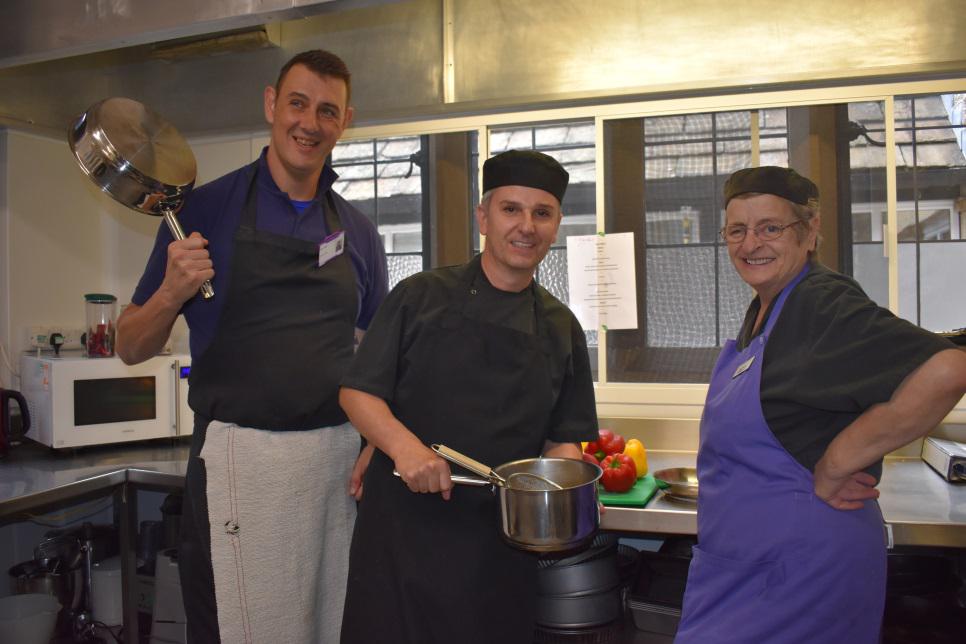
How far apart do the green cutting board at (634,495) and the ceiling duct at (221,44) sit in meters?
2.03

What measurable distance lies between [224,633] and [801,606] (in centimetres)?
99

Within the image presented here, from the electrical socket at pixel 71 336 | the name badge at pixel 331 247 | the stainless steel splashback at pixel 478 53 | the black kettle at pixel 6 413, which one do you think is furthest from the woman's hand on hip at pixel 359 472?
the electrical socket at pixel 71 336

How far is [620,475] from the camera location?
6.52 ft

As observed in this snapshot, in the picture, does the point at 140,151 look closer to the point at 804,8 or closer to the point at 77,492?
the point at 77,492

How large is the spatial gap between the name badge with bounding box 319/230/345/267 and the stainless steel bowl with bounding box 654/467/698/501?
106 cm

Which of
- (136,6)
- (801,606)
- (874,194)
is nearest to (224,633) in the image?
(801,606)

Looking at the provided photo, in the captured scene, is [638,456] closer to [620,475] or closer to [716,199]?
[620,475]

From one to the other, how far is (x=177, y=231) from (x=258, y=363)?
0.92 ft

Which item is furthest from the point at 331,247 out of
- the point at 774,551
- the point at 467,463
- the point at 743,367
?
the point at 774,551

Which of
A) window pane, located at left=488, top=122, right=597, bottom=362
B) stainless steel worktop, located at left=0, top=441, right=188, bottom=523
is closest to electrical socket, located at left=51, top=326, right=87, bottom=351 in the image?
stainless steel worktop, located at left=0, top=441, right=188, bottom=523

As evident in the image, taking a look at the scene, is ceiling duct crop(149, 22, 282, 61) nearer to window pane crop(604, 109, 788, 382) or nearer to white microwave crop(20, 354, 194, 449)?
white microwave crop(20, 354, 194, 449)

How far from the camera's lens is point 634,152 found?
2.57m

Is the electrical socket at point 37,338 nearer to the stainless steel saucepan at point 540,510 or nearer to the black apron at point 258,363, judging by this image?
the black apron at point 258,363

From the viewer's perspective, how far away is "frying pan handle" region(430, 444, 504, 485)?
1137 millimetres
